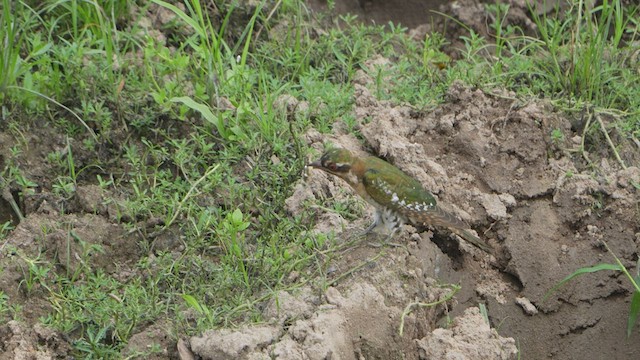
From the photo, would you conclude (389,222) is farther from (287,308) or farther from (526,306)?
(526,306)

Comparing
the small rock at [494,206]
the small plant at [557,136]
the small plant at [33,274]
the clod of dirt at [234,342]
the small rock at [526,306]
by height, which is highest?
the small plant at [557,136]

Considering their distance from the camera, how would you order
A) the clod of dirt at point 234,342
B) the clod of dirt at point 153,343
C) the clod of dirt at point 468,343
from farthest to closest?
the clod of dirt at point 468,343, the clod of dirt at point 153,343, the clod of dirt at point 234,342

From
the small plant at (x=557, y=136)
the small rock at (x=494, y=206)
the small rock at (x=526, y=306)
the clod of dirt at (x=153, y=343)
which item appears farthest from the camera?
the small plant at (x=557, y=136)

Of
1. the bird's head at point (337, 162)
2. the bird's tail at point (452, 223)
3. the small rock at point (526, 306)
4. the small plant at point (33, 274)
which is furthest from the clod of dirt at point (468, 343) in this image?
the small plant at point (33, 274)

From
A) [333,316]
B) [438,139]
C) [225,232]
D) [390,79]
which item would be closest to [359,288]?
[333,316]

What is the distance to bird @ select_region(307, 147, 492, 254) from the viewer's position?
531cm

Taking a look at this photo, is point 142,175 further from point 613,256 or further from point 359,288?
point 613,256

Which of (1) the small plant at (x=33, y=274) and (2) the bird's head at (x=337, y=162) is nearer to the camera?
(1) the small plant at (x=33, y=274)

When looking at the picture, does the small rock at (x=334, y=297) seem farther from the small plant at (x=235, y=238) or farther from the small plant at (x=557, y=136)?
the small plant at (x=557, y=136)

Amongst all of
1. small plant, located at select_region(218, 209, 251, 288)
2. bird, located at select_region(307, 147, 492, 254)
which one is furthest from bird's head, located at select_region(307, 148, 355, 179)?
small plant, located at select_region(218, 209, 251, 288)

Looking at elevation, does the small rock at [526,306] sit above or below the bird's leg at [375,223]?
below

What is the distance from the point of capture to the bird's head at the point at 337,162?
5367mm

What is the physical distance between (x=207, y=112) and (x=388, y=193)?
4.26 feet

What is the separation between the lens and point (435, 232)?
5.68 meters
